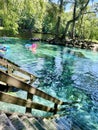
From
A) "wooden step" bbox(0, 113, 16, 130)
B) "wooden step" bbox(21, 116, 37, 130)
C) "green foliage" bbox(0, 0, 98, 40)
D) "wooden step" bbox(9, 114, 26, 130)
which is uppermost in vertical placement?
"green foliage" bbox(0, 0, 98, 40)

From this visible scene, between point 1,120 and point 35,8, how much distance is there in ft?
37.6

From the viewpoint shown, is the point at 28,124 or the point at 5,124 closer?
the point at 5,124

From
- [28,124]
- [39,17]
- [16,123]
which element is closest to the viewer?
[16,123]

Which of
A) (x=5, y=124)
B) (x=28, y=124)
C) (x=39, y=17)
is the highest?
(x=39, y=17)

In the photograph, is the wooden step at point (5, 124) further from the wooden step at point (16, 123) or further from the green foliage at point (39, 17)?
the green foliage at point (39, 17)

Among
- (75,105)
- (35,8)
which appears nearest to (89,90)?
(75,105)

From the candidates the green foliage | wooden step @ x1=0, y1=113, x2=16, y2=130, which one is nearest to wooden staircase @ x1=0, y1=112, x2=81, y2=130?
wooden step @ x1=0, y1=113, x2=16, y2=130

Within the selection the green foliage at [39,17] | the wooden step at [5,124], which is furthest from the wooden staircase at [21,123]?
the green foliage at [39,17]

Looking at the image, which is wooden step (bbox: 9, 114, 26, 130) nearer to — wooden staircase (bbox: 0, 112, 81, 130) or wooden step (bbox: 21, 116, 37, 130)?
wooden staircase (bbox: 0, 112, 81, 130)

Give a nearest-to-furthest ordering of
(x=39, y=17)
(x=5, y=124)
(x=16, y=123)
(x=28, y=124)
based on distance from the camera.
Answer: (x=5, y=124) → (x=16, y=123) → (x=28, y=124) → (x=39, y=17)

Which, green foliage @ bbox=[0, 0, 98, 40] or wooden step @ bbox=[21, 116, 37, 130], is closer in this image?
wooden step @ bbox=[21, 116, 37, 130]

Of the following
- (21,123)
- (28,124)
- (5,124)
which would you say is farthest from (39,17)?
(5,124)

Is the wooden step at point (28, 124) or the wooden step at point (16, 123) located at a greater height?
the wooden step at point (16, 123)

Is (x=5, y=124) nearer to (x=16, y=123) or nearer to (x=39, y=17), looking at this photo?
(x=16, y=123)
